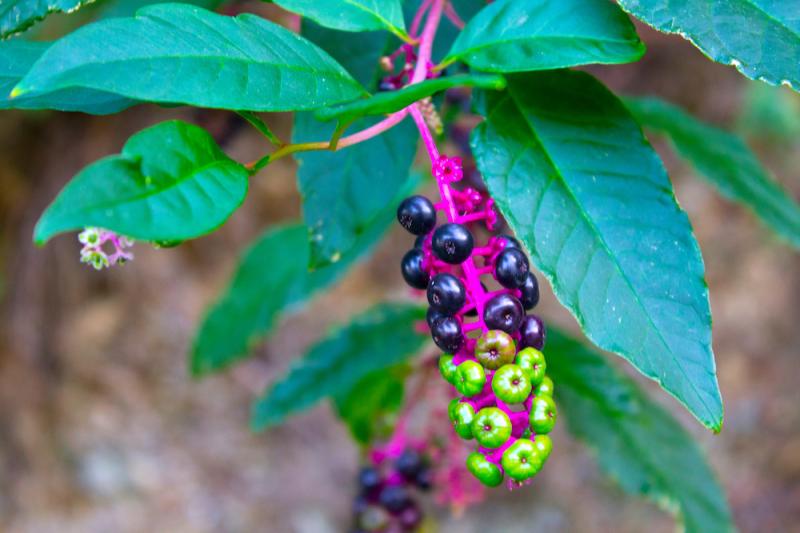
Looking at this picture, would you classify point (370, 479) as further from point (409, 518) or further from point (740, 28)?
point (740, 28)

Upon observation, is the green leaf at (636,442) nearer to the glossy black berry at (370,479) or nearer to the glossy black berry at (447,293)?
the glossy black berry at (370,479)

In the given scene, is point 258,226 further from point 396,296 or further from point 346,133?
point 346,133

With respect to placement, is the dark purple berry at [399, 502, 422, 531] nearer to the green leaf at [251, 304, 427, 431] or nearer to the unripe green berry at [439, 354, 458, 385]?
the green leaf at [251, 304, 427, 431]

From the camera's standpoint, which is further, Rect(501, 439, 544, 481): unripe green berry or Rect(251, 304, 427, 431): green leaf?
Rect(251, 304, 427, 431): green leaf

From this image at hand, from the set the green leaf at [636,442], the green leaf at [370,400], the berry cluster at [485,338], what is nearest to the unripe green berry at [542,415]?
the berry cluster at [485,338]

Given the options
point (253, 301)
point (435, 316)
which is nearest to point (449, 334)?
point (435, 316)

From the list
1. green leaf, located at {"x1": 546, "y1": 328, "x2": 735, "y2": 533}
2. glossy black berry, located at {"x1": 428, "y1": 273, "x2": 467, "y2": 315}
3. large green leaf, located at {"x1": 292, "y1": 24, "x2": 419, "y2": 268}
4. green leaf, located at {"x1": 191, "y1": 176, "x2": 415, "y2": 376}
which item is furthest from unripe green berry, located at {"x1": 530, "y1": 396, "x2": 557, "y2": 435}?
green leaf, located at {"x1": 191, "y1": 176, "x2": 415, "y2": 376}
